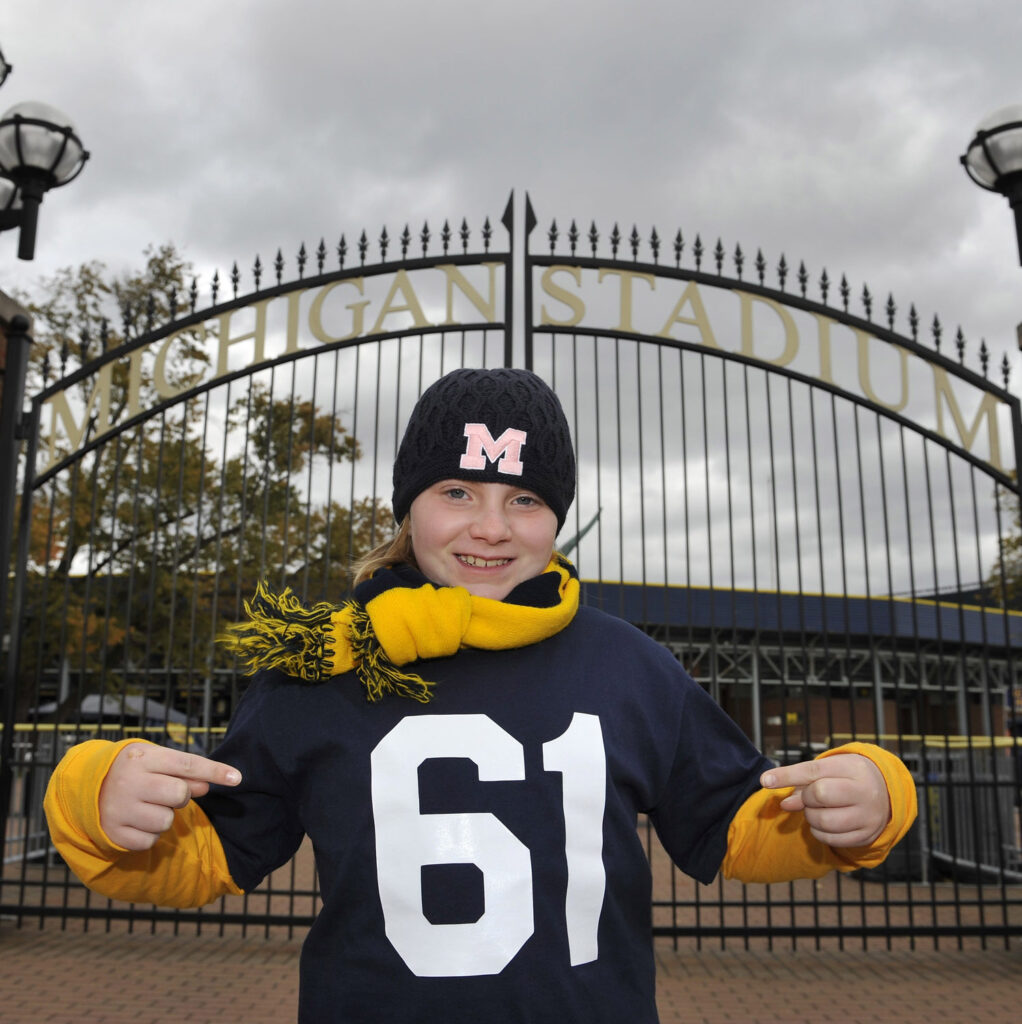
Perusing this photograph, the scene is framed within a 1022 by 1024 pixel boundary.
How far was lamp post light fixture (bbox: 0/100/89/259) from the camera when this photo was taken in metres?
5.03

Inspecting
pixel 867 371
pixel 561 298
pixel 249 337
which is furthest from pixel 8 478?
Answer: pixel 867 371

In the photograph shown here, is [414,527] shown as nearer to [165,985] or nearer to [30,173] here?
[165,985]

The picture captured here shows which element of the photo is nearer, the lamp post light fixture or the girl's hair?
the girl's hair

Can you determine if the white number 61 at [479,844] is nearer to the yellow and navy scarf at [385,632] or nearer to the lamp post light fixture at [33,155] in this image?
the yellow and navy scarf at [385,632]

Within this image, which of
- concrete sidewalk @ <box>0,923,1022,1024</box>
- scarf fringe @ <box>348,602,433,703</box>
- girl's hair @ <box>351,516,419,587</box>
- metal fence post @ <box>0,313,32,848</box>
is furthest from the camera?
metal fence post @ <box>0,313,32,848</box>

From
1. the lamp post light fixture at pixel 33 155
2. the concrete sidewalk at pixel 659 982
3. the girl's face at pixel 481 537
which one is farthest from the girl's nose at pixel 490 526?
the lamp post light fixture at pixel 33 155

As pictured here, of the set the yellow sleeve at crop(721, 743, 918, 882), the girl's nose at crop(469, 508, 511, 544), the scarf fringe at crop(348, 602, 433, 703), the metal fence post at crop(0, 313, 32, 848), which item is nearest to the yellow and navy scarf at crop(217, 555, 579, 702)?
the scarf fringe at crop(348, 602, 433, 703)

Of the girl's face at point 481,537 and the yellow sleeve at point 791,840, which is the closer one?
the yellow sleeve at point 791,840

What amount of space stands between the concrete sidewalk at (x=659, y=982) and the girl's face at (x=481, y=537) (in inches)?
136

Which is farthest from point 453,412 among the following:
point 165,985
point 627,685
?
point 165,985

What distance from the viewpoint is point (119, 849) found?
1.36 metres

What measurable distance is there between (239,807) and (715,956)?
15.3ft

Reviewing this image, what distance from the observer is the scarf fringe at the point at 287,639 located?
1463mm

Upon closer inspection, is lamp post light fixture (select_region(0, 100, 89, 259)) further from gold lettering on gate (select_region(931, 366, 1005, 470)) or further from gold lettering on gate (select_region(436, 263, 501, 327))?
gold lettering on gate (select_region(931, 366, 1005, 470))
